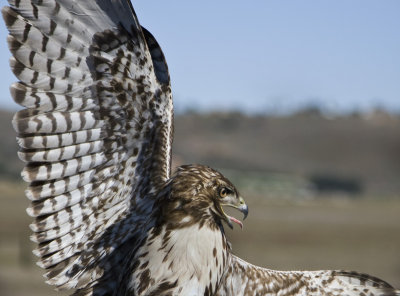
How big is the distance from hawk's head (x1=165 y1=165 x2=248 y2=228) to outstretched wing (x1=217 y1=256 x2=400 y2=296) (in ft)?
1.47

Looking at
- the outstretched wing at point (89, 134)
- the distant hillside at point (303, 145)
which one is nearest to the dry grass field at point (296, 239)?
the outstretched wing at point (89, 134)

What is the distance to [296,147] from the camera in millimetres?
77125

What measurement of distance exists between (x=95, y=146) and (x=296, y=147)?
71.3 m

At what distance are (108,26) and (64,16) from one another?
0.32m

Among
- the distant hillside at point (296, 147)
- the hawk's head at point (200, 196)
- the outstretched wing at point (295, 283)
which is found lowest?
the distant hillside at point (296, 147)

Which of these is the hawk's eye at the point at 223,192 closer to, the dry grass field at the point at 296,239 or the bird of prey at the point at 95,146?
the bird of prey at the point at 95,146

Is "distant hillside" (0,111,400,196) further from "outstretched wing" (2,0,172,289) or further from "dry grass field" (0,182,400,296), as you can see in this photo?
"outstretched wing" (2,0,172,289)

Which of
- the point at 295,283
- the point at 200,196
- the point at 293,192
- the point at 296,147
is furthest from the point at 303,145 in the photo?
the point at 200,196

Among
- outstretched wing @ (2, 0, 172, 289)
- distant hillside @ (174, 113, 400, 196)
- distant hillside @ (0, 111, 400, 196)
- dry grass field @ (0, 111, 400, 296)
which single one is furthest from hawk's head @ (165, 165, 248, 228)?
distant hillside @ (174, 113, 400, 196)

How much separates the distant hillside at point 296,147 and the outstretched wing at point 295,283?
5649 centimetres

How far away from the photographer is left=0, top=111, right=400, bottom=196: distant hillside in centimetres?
6925

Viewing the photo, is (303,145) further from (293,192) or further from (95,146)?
(95,146)

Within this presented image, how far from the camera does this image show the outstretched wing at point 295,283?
244 inches

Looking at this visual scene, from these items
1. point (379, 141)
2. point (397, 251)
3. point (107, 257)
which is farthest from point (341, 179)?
point (107, 257)
